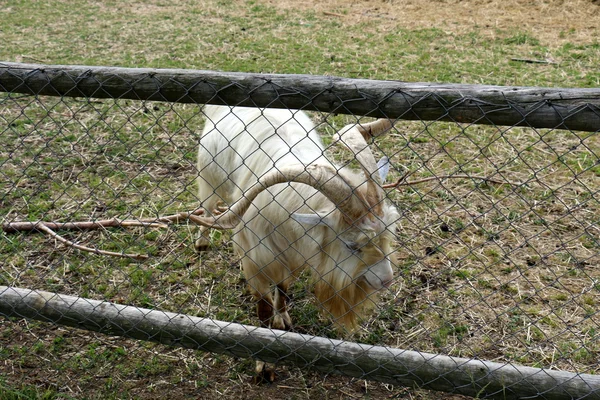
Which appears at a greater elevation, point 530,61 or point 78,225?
point 530,61

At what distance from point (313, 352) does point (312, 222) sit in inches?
27.4

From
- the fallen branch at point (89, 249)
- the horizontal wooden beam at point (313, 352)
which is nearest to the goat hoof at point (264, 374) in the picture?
the horizontal wooden beam at point (313, 352)

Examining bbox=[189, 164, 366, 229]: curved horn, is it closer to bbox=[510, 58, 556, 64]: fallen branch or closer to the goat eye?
the goat eye

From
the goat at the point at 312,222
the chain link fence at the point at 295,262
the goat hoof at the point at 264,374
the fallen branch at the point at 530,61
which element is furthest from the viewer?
the fallen branch at the point at 530,61

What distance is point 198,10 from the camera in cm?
1090

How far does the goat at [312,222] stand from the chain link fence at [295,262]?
0.02 metres

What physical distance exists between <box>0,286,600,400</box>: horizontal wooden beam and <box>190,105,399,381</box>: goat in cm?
41

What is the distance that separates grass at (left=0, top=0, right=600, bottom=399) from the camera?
11.5 ft

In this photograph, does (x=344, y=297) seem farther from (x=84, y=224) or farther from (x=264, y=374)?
(x=84, y=224)

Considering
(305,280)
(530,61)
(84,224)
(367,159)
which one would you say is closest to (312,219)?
(367,159)

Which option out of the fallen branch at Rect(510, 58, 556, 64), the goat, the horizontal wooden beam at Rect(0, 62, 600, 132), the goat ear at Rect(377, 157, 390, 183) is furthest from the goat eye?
the fallen branch at Rect(510, 58, 556, 64)

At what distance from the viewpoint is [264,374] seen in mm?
3465

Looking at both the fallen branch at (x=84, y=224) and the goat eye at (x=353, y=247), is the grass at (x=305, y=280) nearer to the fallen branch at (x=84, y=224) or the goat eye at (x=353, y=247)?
the fallen branch at (x=84, y=224)

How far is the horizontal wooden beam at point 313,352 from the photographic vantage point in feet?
9.09
